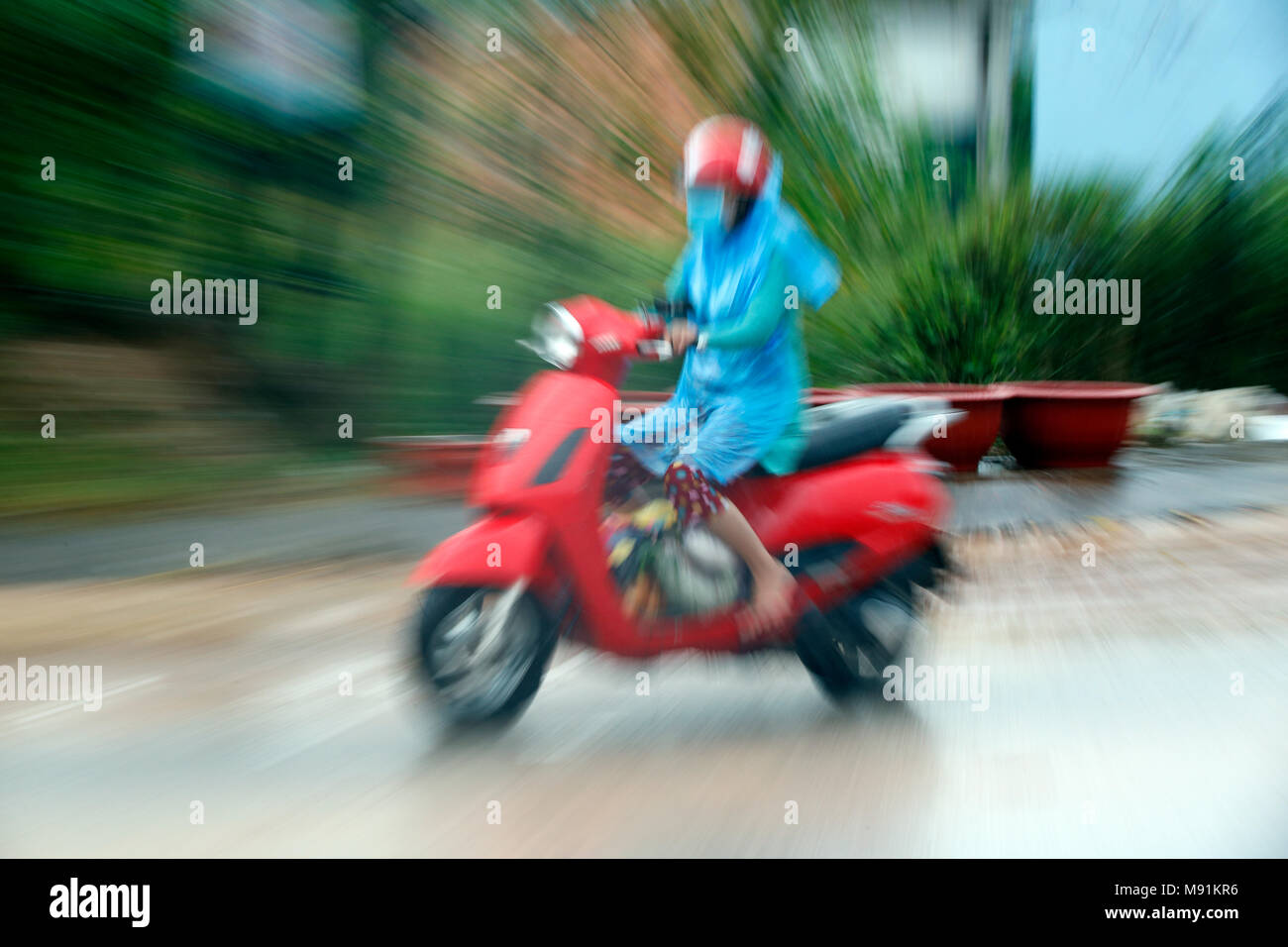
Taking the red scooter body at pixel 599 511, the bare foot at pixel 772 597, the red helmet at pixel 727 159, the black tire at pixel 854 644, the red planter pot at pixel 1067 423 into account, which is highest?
the red helmet at pixel 727 159

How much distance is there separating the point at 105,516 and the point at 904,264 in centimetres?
623

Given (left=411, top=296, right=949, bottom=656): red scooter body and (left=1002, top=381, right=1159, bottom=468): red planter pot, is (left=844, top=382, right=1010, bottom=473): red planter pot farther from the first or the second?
(left=411, top=296, right=949, bottom=656): red scooter body

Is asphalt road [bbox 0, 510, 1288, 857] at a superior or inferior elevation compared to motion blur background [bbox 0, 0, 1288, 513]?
inferior

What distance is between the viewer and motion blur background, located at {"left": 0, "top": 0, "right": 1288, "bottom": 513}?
253 inches

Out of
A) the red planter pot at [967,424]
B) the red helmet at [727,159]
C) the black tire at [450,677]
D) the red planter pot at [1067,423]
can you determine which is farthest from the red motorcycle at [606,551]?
the red planter pot at [1067,423]

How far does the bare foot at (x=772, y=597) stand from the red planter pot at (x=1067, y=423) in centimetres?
613

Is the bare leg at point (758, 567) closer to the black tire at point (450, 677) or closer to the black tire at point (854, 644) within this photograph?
the black tire at point (854, 644)

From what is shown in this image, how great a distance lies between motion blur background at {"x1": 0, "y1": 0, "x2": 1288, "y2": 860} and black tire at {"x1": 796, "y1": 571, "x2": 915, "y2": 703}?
98 mm

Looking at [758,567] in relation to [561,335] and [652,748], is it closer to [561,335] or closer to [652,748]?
[652,748]

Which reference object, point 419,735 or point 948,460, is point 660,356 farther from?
point 948,460

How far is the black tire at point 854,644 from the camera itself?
326cm

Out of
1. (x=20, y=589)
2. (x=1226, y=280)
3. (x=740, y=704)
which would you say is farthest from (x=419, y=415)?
(x=1226, y=280)

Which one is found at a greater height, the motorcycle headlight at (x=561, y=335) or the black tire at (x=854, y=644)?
the motorcycle headlight at (x=561, y=335)

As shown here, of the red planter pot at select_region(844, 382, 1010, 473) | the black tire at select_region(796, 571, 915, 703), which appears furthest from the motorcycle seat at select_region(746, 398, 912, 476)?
the red planter pot at select_region(844, 382, 1010, 473)
